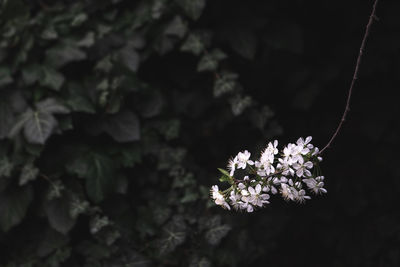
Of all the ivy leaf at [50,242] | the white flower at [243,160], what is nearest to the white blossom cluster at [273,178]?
the white flower at [243,160]

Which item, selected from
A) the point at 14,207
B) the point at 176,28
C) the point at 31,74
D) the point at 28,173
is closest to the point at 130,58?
the point at 176,28

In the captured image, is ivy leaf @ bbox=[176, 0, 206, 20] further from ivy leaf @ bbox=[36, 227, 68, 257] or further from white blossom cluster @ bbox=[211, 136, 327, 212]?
ivy leaf @ bbox=[36, 227, 68, 257]

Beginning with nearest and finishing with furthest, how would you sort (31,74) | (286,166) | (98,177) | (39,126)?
1. (286,166)
2. (39,126)
3. (98,177)
4. (31,74)

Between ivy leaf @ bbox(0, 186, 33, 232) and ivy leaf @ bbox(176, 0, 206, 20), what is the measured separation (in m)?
1.18

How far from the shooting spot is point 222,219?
2.44m

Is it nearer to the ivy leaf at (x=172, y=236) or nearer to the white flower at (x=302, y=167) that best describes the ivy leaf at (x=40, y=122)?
the ivy leaf at (x=172, y=236)

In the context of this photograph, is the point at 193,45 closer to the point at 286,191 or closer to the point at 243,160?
the point at 243,160

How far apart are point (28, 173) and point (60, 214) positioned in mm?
253

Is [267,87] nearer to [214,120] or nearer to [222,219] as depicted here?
[214,120]

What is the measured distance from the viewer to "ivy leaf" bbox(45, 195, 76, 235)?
229 cm

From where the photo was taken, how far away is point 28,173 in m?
2.25

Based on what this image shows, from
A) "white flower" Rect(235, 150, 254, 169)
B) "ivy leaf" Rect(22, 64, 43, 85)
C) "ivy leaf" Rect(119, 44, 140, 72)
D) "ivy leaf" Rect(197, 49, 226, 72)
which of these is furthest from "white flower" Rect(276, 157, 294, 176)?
"ivy leaf" Rect(22, 64, 43, 85)

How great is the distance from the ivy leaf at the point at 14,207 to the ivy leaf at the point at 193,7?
3.86 feet

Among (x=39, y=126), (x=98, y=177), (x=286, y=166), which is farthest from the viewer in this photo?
(x=98, y=177)
